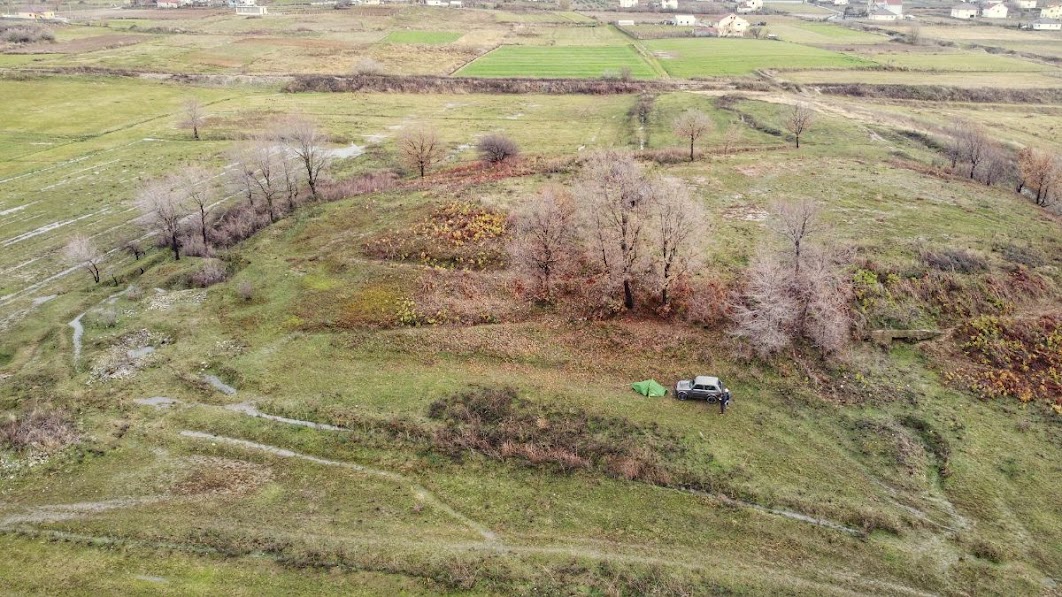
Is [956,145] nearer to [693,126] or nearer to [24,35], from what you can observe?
[693,126]

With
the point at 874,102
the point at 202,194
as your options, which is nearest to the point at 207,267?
the point at 202,194

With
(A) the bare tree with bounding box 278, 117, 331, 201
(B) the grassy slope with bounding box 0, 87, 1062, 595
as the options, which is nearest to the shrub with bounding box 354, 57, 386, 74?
(A) the bare tree with bounding box 278, 117, 331, 201

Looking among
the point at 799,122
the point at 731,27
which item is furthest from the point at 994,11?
the point at 799,122

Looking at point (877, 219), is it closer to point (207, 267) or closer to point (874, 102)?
point (207, 267)

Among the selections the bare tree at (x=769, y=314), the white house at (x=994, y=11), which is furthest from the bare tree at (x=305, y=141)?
the white house at (x=994, y=11)

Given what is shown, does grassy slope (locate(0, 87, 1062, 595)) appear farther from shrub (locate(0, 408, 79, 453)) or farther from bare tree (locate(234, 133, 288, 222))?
bare tree (locate(234, 133, 288, 222))
